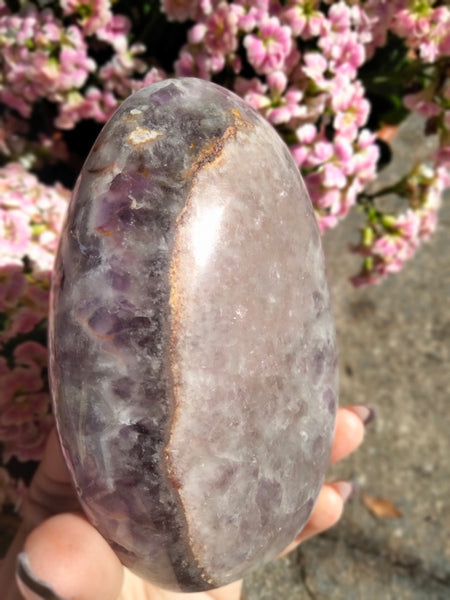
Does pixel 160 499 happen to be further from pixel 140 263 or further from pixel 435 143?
pixel 435 143

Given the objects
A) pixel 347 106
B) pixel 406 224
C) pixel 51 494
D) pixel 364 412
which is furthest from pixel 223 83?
pixel 51 494

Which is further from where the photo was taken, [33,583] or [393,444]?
[393,444]

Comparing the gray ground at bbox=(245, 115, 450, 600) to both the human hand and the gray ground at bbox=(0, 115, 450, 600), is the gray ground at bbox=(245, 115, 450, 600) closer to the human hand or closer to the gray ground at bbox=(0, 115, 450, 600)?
the gray ground at bbox=(0, 115, 450, 600)

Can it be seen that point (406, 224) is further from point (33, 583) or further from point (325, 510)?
point (33, 583)

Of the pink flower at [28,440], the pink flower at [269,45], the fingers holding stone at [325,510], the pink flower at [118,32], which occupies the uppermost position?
the pink flower at [269,45]

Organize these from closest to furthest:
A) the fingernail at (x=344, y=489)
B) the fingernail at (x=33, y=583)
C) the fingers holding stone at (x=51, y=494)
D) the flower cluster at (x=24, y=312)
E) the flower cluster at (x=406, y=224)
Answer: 1. the fingernail at (x=33, y=583)
2. the fingers holding stone at (x=51, y=494)
3. the flower cluster at (x=24, y=312)
4. the fingernail at (x=344, y=489)
5. the flower cluster at (x=406, y=224)

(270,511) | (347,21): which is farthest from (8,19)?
(270,511)

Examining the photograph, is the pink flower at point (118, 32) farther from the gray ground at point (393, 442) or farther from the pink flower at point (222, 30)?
the gray ground at point (393, 442)

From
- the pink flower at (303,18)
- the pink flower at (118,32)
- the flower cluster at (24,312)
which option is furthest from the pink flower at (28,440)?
the pink flower at (303,18)
